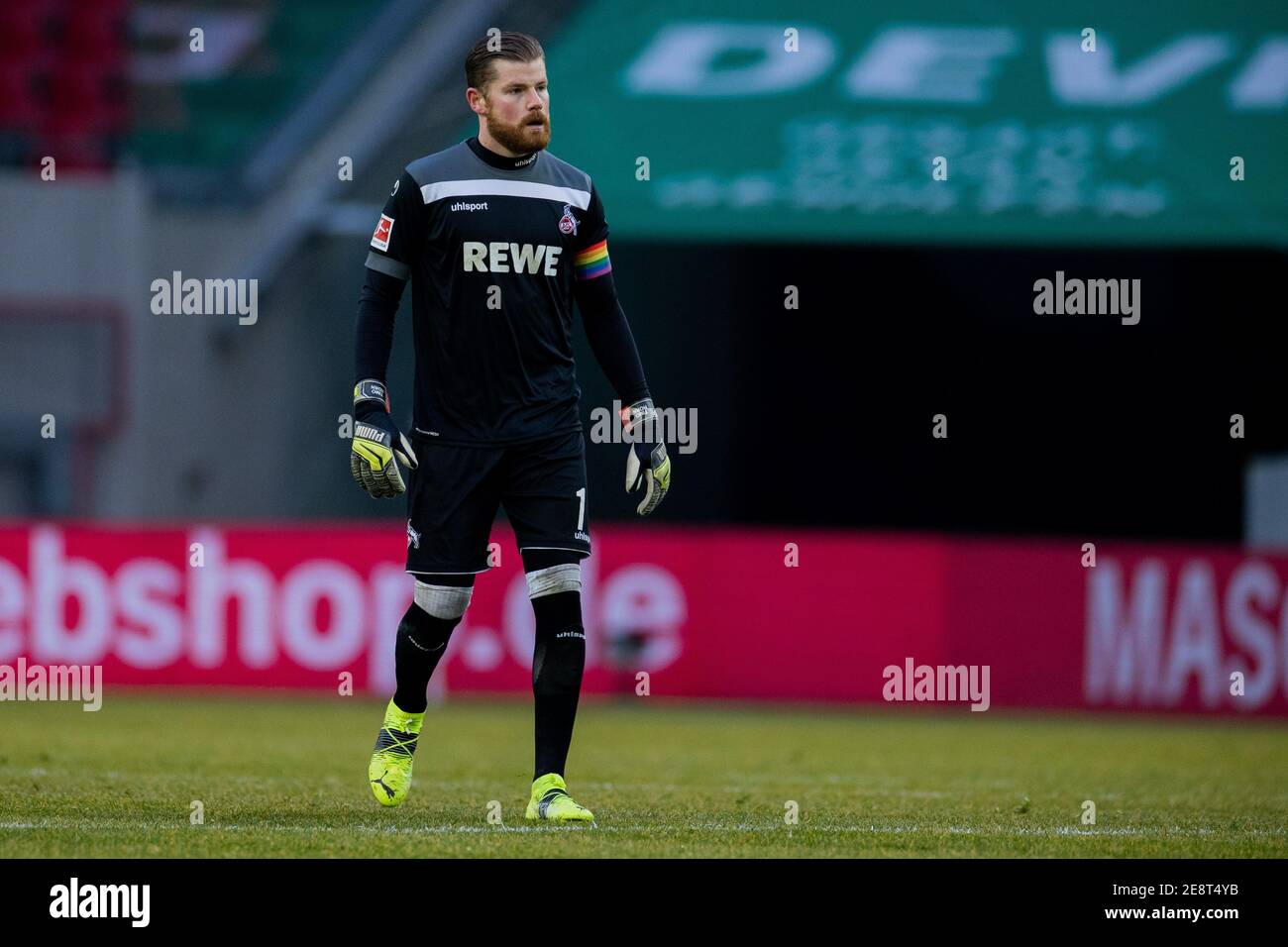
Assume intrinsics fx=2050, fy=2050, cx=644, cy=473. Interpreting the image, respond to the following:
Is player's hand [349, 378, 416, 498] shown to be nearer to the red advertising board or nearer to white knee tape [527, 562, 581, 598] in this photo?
white knee tape [527, 562, 581, 598]

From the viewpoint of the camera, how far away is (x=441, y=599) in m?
6.14

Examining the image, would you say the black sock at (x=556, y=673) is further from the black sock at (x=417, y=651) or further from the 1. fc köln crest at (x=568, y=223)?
the 1. fc köln crest at (x=568, y=223)

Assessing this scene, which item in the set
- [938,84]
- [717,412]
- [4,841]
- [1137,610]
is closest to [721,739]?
[1137,610]

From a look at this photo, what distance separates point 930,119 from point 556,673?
42.8 ft

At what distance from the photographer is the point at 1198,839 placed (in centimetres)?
603

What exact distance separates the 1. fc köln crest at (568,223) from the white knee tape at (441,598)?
111cm

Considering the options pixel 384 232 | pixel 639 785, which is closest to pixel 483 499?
pixel 384 232

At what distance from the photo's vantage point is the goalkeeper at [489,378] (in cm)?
601

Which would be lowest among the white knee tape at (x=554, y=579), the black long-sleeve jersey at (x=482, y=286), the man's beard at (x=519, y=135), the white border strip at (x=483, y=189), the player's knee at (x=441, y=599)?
the player's knee at (x=441, y=599)

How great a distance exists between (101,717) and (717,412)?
822 centimetres

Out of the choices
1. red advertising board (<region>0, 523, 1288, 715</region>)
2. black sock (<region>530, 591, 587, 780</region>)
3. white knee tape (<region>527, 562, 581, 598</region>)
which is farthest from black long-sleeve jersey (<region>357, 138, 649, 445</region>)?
red advertising board (<region>0, 523, 1288, 715</region>)

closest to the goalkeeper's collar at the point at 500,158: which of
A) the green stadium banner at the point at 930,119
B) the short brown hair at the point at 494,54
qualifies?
the short brown hair at the point at 494,54
